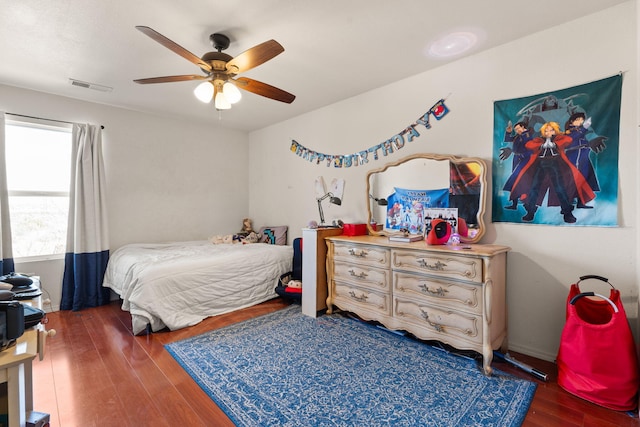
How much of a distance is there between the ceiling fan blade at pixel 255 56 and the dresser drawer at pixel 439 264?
5.76ft

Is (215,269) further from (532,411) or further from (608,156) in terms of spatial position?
(608,156)

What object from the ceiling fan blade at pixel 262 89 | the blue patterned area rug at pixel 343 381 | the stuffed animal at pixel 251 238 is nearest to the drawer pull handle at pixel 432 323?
the blue patterned area rug at pixel 343 381

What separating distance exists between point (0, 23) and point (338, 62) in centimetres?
247

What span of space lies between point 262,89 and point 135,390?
2.27 meters

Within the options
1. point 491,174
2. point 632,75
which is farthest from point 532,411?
point 632,75

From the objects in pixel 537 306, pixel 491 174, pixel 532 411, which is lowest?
pixel 532 411

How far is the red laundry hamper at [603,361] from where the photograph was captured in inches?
66.6

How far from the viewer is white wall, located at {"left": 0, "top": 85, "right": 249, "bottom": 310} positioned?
3.47 m

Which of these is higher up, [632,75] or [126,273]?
[632,75]

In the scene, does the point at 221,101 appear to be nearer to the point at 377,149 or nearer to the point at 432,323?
the point at 377,149

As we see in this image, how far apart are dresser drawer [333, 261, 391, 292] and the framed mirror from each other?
51cm

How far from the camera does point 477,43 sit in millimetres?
2398

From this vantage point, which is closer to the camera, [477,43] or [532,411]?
[532,411]

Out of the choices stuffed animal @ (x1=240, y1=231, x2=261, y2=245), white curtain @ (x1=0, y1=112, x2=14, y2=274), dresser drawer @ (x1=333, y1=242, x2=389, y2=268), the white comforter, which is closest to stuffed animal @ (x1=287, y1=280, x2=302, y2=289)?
the white comforter
